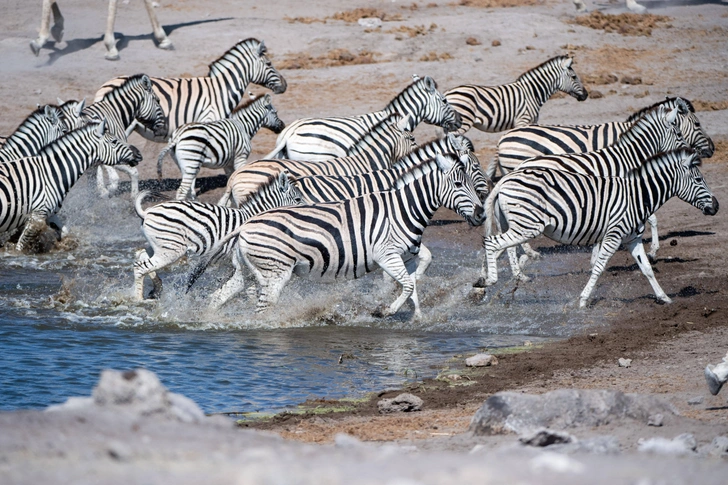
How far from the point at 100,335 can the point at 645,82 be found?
1363 cm

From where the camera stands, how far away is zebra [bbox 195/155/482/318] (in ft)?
30.2

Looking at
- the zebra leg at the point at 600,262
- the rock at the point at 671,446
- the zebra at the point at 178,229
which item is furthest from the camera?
the zebra leg at the point at 600,262

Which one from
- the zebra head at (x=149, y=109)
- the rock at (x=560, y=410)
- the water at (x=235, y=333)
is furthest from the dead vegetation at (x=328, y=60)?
the rock at (x=560, y=410)

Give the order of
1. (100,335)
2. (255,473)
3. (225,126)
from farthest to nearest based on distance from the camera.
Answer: (225,126) < (100,335) < (255,473)

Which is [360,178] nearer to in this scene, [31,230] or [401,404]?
[31,230]

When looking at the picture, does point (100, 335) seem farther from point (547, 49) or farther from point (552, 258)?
point (547, 49)

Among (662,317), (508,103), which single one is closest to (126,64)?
(508,103)

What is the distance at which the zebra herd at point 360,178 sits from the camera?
9.57 metres

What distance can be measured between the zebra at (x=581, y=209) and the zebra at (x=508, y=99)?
4626 mm

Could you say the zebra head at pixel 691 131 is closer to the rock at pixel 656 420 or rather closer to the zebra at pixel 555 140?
the zebra at pixel 555 140

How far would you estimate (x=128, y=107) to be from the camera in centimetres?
1473

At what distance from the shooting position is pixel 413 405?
686cm

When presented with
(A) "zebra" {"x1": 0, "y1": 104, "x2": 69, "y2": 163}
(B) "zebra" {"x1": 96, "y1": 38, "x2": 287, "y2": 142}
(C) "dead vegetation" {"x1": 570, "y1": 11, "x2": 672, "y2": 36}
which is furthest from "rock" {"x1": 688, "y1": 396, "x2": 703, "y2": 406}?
(C) "dead vegetation" {"x1": 570, "y1": 11, "x2": 672, "y2": 36}

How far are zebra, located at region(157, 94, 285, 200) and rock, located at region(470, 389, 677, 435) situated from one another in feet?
28.4
